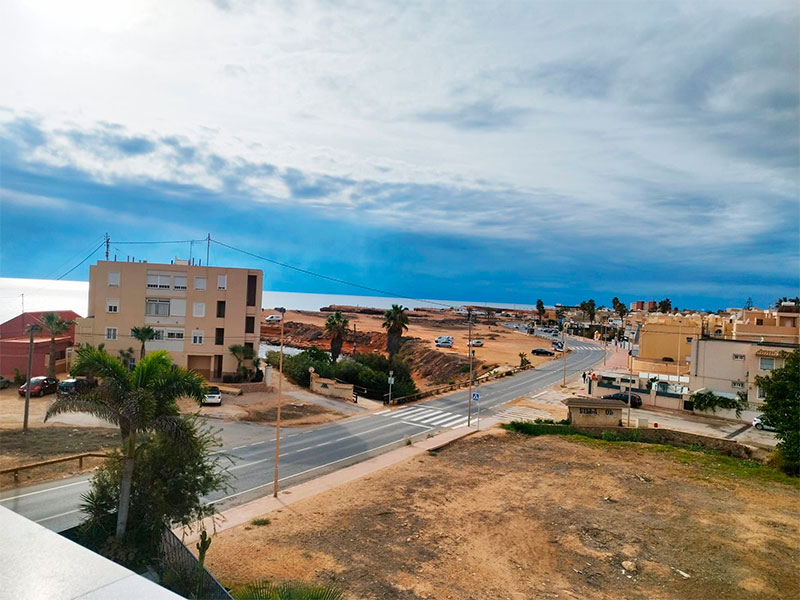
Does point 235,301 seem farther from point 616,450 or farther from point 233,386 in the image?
point 616,450

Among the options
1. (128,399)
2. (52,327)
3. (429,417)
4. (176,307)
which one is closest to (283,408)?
(429,417)

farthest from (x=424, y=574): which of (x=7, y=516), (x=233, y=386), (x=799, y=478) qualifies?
(x=233, y=386)

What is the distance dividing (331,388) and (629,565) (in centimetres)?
3008

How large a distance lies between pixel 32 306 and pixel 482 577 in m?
45.5

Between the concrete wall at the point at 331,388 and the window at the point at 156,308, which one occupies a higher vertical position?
the window at the point at 156,308

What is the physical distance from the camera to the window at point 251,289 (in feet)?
149

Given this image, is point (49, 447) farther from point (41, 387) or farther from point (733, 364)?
point (733, 364)

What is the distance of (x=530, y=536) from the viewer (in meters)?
17.2

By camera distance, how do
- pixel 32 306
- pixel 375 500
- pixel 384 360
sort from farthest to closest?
pixel 384 360, pixel 32 306, pixel 375 500

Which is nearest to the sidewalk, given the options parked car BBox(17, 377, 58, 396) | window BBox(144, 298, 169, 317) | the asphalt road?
the asphalt road

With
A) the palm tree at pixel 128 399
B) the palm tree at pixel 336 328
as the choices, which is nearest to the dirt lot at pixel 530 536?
the palm tree at pixel 128 399

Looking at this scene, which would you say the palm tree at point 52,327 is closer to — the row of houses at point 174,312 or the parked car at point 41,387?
the parked car at point 41,387

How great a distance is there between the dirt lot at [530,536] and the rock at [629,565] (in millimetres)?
37

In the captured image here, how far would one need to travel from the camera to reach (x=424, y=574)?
14.1m
